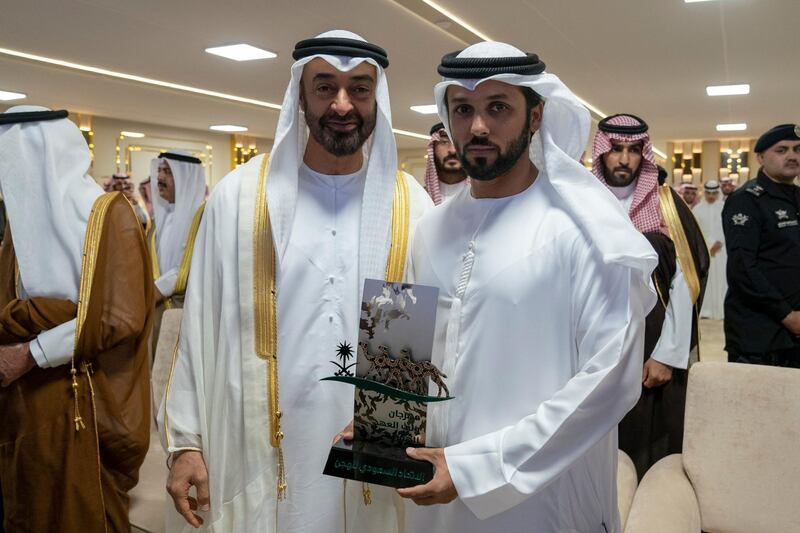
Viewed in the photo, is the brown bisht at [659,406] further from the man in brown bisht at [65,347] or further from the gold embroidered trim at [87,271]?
the gold embroidered trim at [87,271]

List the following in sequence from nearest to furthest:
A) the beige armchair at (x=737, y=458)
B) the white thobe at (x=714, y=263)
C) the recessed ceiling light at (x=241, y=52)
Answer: the beige armchair at (x=737, y=458)
the recessed ceiling light at (x=241, y=52)
the white thobe at (x=714, y=263)

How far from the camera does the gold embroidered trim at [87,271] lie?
231cm

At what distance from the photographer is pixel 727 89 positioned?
31.1 ft

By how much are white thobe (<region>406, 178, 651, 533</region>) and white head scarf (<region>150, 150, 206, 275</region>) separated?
4022 mm

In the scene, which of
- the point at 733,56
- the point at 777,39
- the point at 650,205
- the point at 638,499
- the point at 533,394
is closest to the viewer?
the point at 533,394

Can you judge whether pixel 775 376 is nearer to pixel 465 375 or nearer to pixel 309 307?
pixel 465 375

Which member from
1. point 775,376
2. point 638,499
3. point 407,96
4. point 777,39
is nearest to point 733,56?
point 777,39

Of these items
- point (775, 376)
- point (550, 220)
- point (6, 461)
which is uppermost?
point (550, 220)

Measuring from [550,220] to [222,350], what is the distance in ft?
2.85

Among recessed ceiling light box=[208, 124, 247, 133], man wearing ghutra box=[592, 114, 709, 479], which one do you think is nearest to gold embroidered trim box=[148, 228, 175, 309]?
man wearing ghutra box=[592, 114, 709, 479]

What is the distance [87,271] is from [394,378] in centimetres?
152

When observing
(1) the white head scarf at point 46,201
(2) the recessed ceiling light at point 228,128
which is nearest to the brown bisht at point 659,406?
(1) the white head scarf at point 46,201

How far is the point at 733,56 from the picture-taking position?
743 cm

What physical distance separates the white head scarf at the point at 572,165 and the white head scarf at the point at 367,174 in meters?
0.27
